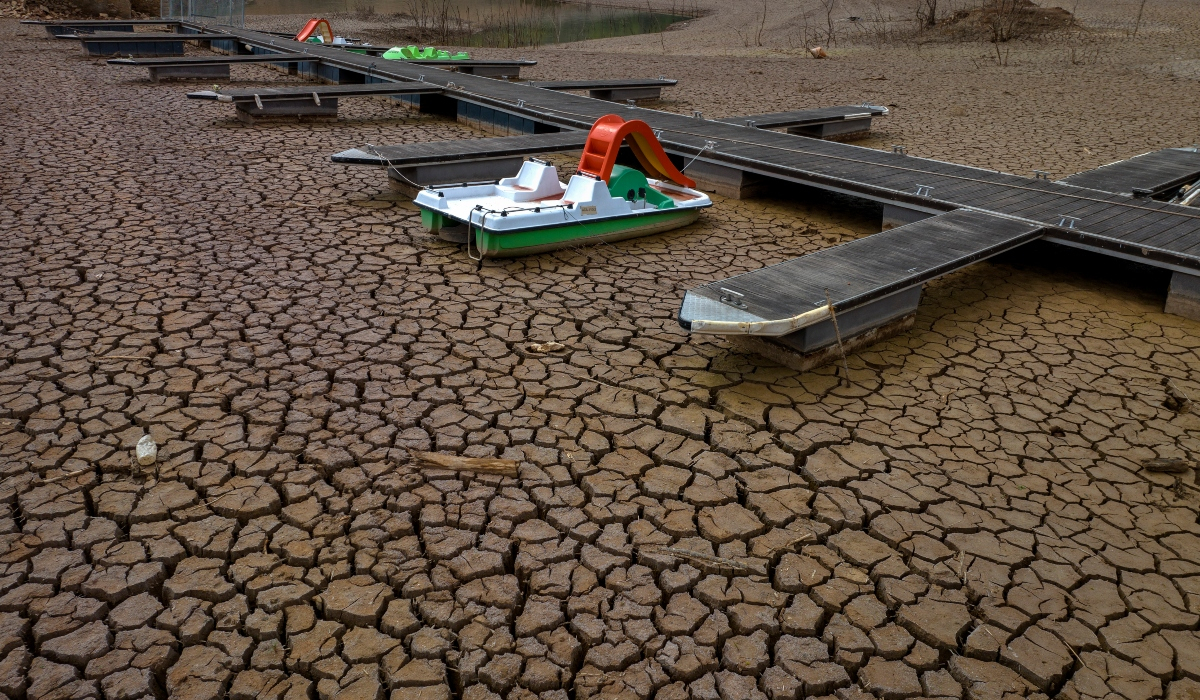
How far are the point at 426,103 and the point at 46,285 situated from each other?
6.64 meters

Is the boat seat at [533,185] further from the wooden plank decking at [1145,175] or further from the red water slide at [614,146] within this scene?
the wooden plank decking at [1145,175]

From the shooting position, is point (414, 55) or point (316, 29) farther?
point (316, 29)

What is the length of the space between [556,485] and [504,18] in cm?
2582

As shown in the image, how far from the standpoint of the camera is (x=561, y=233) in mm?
5988

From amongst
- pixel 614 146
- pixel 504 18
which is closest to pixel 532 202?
pixel 614 146

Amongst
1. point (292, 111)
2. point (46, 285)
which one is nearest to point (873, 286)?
point (46, 285)

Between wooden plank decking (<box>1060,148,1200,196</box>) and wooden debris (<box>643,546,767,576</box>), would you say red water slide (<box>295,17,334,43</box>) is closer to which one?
wooden plank decking (<box>1060,148,1200,196</box>)

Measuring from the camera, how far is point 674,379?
14.4 feet

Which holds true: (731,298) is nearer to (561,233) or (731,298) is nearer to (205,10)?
(561,233)

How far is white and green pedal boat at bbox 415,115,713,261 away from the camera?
19.0ft

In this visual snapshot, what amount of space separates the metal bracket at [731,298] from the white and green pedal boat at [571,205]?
1.89 metres

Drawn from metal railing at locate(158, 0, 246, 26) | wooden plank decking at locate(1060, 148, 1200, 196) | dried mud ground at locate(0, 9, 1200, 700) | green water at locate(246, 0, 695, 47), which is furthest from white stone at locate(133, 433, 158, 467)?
metal railing at locate(158, 0, 246, 26)

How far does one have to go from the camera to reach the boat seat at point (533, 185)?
6.35 meters

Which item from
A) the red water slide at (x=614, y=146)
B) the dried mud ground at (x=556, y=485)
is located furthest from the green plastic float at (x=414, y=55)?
the dried mud ground at (x=556, y=485)
